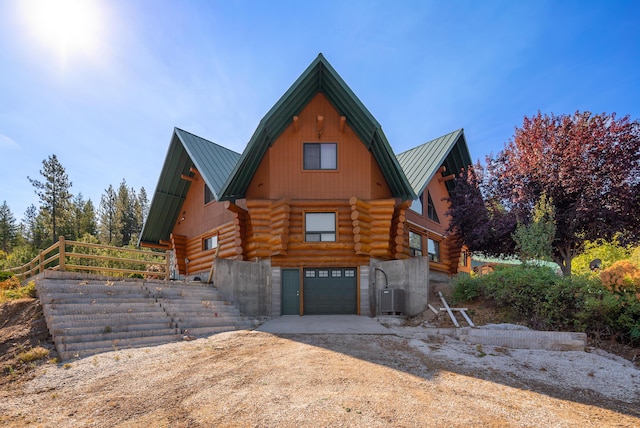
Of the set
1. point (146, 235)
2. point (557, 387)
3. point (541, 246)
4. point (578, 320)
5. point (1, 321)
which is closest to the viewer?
point (557, 387)

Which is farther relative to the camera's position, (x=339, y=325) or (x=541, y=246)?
(x=541, y=246)

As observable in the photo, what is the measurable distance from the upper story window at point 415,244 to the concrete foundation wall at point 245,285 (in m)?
8.28

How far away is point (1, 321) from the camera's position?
10117 millimetres

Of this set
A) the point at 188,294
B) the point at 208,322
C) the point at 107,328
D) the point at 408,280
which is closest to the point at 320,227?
the point at 408,280

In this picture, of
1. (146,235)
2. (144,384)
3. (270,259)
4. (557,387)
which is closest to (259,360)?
(144,384)

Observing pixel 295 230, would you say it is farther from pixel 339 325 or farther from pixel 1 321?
pixel 1 321

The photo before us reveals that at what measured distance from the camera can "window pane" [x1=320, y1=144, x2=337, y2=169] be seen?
18047mm

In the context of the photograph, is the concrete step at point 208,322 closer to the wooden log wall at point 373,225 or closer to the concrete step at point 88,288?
the concrete step at point 88,288

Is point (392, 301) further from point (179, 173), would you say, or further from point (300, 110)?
point (179, 173)

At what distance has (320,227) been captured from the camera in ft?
57.7

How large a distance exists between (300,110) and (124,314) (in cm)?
1141

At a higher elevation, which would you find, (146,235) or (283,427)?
(146,235)

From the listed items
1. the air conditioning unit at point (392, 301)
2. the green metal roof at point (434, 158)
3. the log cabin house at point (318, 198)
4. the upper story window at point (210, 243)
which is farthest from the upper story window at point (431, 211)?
the upper story window at point (210, 243)

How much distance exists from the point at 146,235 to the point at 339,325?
16.6 metres
